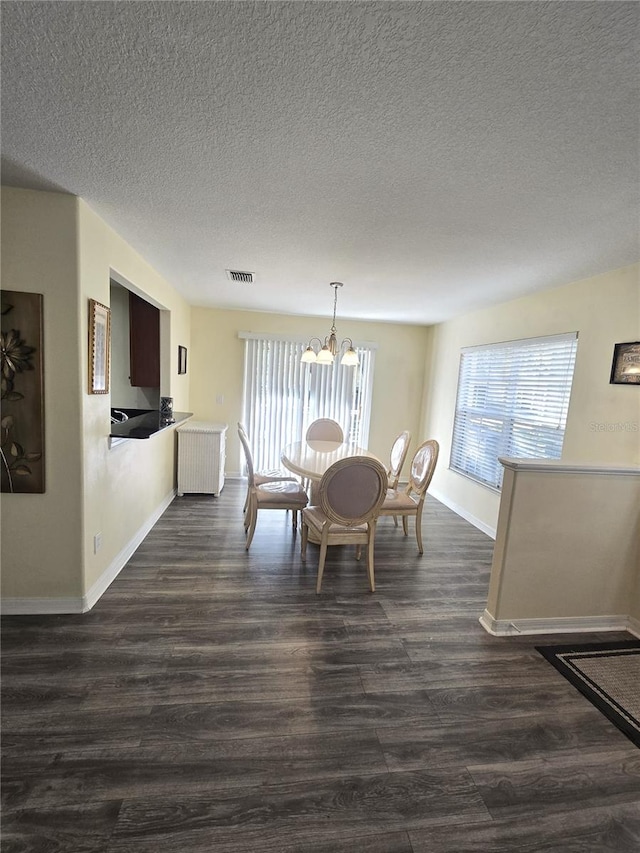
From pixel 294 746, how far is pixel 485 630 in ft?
4.65

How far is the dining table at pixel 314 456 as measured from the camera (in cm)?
303

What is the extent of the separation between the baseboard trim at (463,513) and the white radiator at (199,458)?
2971mm

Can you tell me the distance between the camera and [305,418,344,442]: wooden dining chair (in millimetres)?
4574

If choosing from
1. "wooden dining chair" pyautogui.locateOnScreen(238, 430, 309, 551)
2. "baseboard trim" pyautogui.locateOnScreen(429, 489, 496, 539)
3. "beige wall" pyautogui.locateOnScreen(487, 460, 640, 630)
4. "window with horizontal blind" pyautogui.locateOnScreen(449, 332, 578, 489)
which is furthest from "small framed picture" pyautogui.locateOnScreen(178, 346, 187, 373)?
"baseboard trim" pyautogui.locateOnScreen(429, 489, 496, 539)

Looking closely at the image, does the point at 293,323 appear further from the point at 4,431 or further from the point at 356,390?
the point at 4,431

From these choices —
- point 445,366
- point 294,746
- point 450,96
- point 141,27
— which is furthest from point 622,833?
point 445,366

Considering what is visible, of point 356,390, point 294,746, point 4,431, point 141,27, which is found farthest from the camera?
point 356,390

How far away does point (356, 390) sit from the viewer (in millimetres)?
5523

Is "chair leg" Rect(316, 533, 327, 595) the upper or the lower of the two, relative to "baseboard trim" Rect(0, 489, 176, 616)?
upper

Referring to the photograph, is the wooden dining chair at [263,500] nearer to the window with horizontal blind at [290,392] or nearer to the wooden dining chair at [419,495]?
the wooden dining chair at [419,495]

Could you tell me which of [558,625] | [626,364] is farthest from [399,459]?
[626,364]

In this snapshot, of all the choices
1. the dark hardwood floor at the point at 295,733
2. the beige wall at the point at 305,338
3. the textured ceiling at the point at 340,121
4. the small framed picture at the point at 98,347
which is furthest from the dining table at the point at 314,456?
the textured ceiling at the point at 340,121

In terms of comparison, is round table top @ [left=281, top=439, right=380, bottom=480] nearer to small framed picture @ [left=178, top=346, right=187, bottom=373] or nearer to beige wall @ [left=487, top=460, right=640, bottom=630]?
beige wall @ [left=487, top=460, right=640, bottom=630]

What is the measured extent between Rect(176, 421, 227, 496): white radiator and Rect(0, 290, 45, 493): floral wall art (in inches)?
87.5
